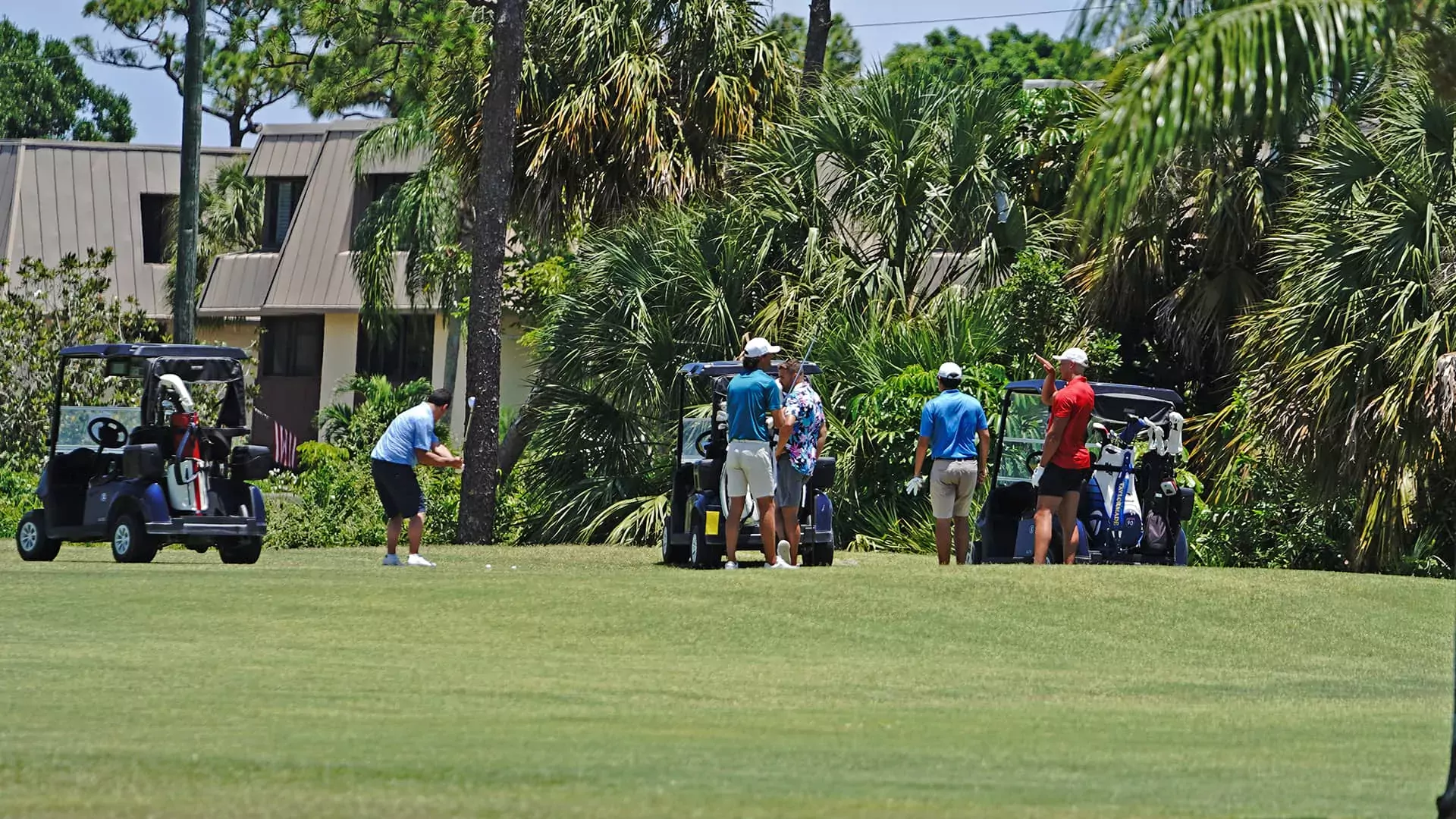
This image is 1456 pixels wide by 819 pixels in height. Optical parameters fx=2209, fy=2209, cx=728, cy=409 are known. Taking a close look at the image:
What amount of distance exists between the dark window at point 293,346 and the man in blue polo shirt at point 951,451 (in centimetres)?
2983

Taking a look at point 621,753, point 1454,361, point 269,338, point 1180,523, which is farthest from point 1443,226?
point 269,338

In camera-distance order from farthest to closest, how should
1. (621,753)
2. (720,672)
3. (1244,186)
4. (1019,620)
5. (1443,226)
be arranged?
(1244,186) → (1443,226) → (1019,620) → (720,672) → (621,753)

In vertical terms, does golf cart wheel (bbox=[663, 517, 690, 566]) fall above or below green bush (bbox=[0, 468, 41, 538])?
above

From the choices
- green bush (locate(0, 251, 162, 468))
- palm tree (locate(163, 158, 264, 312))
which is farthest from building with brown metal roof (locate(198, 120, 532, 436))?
green bush (locate(0, 251, 162, 468))

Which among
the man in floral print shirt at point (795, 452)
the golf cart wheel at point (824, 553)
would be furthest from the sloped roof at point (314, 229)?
the man in floral print shirt at point (795, 452)

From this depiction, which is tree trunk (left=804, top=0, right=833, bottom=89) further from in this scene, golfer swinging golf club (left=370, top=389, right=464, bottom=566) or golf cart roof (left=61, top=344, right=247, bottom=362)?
golfer swinging golf club (left=370, top=389, right=464, bottom=566)

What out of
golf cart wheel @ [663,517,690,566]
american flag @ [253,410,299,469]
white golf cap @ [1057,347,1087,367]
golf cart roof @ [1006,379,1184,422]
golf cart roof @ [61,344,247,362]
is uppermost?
white golf cap @ [1057,347,1087,367]

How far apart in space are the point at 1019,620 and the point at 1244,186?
31.0 feet

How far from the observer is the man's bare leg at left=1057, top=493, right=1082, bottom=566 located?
52.5 feet

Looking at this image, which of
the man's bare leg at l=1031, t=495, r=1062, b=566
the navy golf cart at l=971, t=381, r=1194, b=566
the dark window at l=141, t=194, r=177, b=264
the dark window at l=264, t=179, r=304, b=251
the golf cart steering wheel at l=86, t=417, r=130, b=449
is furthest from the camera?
the dark window at l=141, t=194, r=177, b=264

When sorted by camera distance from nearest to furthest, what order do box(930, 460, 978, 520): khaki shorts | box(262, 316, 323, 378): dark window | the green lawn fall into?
the green lawn → box(930, 460, 978, 520): khaki shorts → box(262, 316, 323, 378): dark window

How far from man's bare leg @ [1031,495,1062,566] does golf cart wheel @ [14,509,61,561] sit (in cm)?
821

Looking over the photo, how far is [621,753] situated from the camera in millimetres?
7816

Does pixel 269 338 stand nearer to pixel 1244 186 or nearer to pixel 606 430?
pixel 606 430
